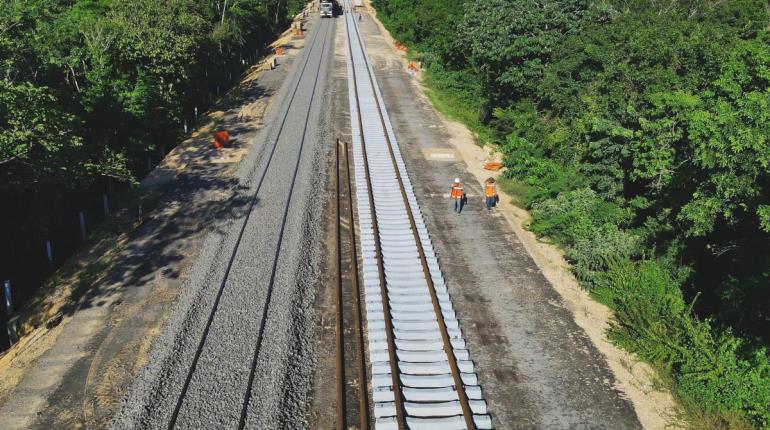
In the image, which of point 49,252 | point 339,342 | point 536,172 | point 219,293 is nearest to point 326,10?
point 536,172

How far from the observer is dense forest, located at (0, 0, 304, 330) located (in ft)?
55.9

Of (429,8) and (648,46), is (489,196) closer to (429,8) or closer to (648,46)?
(648,46)

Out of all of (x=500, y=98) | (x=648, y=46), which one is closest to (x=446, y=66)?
(x=500, y=98)

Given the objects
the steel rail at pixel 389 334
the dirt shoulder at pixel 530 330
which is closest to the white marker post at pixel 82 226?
the steel rail at pixel 389 334

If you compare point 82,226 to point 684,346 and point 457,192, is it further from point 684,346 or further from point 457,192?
point 684,346

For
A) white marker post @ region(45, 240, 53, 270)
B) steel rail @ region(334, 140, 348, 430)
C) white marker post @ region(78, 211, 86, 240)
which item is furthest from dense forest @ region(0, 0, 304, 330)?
steel rail @ region(334, 140, 348, 430)

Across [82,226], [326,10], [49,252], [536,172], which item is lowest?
[49,252]

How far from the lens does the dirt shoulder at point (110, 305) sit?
12.1m

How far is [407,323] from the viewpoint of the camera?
14.6 m

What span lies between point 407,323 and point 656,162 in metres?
10.4

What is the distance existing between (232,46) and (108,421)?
41588 mm

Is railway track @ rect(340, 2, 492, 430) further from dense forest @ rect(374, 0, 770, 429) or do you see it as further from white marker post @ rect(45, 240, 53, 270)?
white marker post @ rect(45, 240, 53, 270)

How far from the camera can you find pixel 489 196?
21.8 meters

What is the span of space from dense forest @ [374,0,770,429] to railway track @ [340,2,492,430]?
15.7 feet
